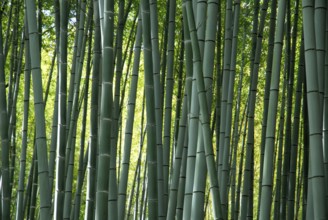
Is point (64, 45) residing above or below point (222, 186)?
above

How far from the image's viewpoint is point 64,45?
330cm

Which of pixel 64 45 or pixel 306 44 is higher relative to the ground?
pixel 64 45

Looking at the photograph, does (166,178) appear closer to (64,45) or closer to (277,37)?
(64,45)

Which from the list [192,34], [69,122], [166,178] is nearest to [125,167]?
[166,178]

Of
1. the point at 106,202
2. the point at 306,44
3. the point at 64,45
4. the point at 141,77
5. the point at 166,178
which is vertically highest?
the point at 141,77

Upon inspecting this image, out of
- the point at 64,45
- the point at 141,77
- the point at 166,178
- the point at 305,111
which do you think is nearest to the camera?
the point at 64,45

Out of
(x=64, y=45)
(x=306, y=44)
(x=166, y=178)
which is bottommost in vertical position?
(x=166, y=178)

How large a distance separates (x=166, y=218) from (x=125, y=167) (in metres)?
0.35

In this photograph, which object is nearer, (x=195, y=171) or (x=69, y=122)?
(x=195, y=171)

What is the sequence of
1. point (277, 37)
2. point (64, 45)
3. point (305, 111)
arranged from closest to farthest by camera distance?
point (277, 37) → point (64, 45) → point (305, 111)

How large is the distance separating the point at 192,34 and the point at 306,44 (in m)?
0.42

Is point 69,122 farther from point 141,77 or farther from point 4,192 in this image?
point 141,77

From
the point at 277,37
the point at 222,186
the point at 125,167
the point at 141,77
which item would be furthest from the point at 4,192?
the point at 141,77

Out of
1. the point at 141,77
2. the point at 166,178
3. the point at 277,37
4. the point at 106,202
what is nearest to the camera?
the point at 106,202
